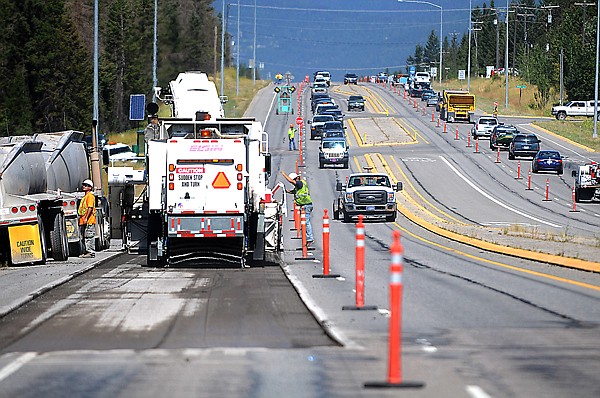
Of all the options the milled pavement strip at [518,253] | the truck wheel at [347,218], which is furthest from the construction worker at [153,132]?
the truck wheel at [347,218]

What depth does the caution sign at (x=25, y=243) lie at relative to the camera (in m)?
26.3

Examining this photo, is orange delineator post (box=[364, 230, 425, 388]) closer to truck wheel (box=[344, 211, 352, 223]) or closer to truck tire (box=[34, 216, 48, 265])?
truck tire (box=[34, 216, 48, 265])

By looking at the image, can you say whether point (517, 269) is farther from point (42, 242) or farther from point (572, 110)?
point (572, 110)

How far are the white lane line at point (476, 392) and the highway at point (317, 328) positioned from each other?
0.02m

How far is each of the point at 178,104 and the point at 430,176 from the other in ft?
113

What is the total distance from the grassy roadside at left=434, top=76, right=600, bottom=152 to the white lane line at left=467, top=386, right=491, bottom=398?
87.8 m

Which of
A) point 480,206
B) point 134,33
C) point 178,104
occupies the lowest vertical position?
point 480,206

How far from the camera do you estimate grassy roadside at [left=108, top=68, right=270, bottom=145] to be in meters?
93.9

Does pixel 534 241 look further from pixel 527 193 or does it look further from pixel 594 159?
pixel 594 159

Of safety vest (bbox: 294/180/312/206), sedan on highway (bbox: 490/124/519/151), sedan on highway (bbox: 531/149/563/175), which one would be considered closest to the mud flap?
safety vest (bbox: 294/180/312/206)

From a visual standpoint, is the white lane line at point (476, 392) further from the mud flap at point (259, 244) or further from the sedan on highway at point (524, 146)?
the sedan on highway at point (524, 146)

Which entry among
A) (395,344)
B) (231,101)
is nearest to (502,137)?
(231,101)

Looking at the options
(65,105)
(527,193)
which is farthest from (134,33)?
(527,193)

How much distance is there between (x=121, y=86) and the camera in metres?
105
